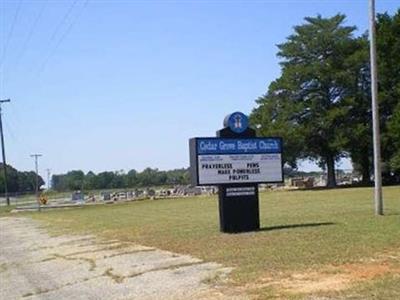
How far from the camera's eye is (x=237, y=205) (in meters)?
19.9

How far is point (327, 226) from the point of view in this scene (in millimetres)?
18734

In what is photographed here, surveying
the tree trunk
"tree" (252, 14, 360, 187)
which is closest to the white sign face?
"tree" (252, 14, 360, 187)

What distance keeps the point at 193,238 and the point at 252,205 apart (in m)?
2.20

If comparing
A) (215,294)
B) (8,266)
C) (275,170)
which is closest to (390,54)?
(275,170)

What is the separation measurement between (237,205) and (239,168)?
1019 mm

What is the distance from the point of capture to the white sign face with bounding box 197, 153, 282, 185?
1970 cm

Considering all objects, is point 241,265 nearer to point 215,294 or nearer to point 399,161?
point 215,294

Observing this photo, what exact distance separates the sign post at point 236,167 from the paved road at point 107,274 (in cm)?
271

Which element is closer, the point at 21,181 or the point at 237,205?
the point at 237,205

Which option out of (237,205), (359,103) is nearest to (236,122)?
(237,205)

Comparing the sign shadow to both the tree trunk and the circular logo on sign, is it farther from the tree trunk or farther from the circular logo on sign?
the tree trunk

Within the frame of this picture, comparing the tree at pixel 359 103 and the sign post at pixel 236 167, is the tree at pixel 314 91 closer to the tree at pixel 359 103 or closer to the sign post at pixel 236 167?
the tree at pixel 359 103

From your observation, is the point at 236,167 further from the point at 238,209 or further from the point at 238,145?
the point at 238,209

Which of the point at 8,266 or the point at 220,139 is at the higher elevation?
the point at 220,139
